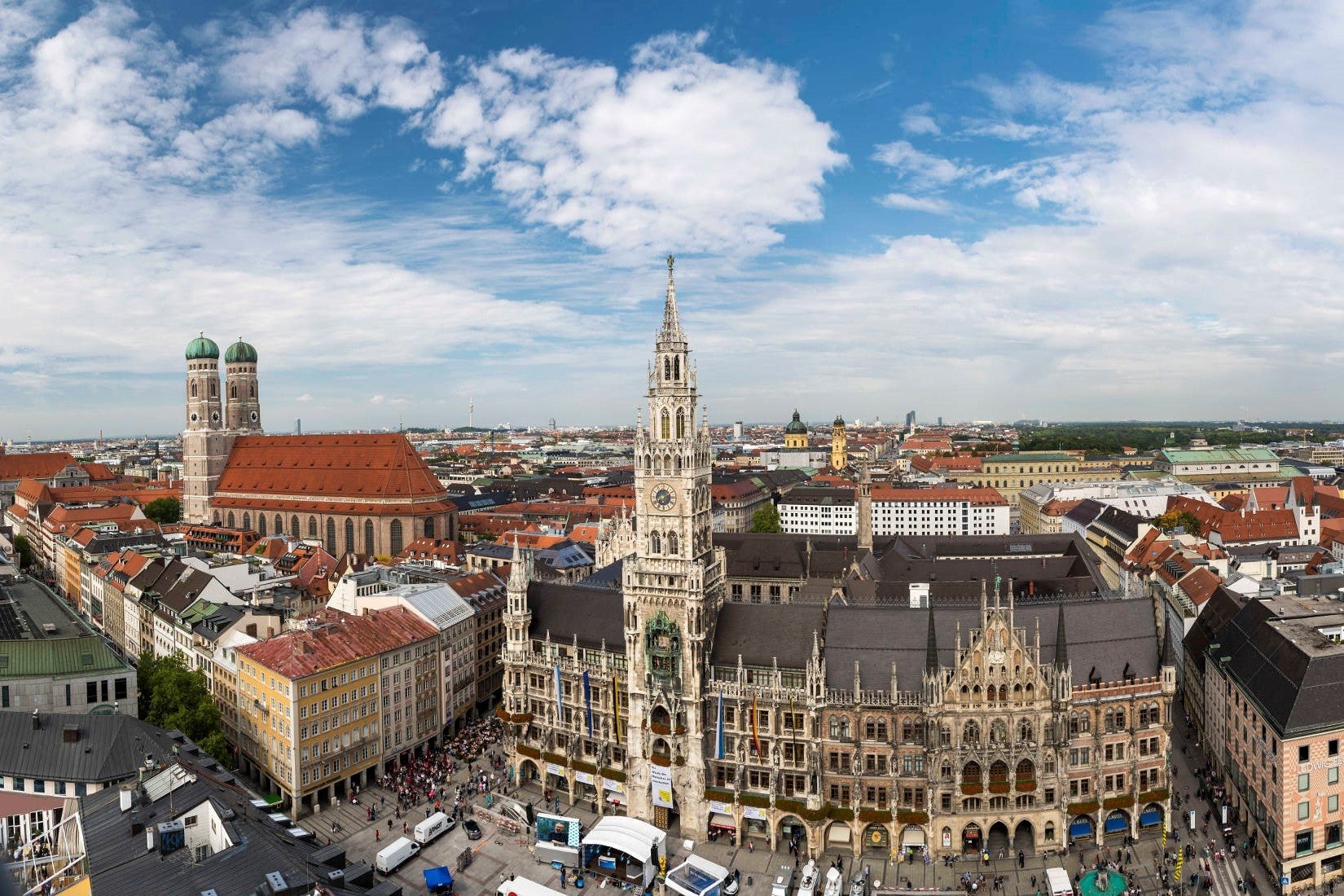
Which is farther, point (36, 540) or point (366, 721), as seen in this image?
point (36, 540)

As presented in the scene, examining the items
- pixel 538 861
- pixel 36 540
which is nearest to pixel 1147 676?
pixel 538 861

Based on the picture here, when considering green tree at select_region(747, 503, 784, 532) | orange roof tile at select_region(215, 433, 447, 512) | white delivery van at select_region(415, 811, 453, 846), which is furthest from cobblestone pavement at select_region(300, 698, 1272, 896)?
green tree at select_region(747, 503, 784, 532)

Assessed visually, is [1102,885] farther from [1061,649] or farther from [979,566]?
[979,566]

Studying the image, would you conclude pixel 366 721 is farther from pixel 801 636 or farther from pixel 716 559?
pixel 801 636

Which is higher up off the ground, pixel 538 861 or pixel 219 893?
pixel 219 893

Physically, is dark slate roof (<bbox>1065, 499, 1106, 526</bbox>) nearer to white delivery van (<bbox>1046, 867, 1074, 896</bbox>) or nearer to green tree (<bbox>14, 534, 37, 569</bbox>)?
white delivery van (<bbox>1046, 867, 1074, 896</bbox>)

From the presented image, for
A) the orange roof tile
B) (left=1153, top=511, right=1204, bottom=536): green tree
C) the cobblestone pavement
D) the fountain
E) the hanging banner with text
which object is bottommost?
the cobblestone pavement

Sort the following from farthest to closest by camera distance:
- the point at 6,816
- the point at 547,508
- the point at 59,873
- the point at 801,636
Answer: the point at 547,508 → the point at 801,636 → the point at 6,816 → the point at 59,873
